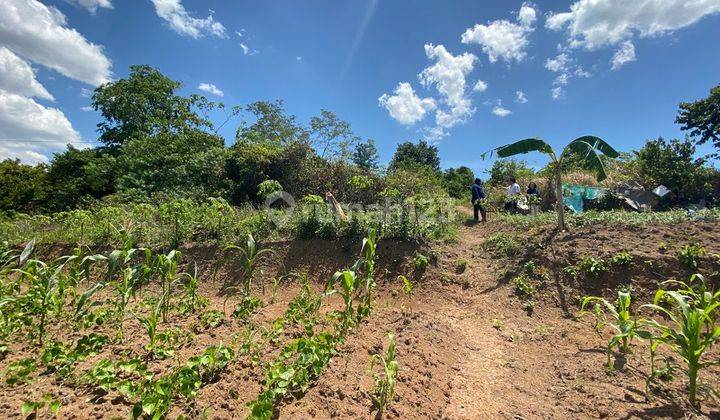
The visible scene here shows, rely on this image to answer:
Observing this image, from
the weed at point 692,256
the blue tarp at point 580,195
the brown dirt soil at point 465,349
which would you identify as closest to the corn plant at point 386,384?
the brown dirt soil at point 465,349

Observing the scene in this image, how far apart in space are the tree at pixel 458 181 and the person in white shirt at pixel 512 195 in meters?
7.00

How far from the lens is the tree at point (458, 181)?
2084 cm

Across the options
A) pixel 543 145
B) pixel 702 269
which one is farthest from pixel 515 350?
pixel 543 145

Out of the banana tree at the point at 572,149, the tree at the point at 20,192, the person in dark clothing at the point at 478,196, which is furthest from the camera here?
the tree at the point at 20,192

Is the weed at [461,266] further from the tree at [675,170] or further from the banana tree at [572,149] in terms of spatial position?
the tree at [675,170]

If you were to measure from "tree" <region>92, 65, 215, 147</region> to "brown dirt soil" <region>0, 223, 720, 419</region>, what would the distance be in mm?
19670

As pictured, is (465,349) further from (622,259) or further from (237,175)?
(237,175)

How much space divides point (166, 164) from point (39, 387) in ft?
44.3

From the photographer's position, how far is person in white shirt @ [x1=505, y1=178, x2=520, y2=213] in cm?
1032

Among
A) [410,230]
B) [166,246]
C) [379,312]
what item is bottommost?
Answer: [379,312]

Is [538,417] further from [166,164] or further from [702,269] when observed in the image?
[166,164]

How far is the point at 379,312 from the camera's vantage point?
438 cm

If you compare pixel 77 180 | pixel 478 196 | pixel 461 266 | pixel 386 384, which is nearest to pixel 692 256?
pixel 461 266

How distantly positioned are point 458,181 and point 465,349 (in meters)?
24.0
